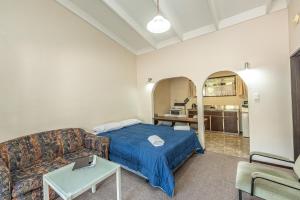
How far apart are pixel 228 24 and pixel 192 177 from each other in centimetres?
339

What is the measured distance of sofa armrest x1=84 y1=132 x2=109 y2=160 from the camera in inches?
110

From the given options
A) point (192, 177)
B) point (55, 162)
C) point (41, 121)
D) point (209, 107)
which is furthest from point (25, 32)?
point (209, 107)

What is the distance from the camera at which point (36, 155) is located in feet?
7.84

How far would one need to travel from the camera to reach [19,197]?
1.72m

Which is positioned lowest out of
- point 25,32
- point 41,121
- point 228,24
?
point 41,121

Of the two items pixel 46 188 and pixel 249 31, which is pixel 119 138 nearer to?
pixel 46 188

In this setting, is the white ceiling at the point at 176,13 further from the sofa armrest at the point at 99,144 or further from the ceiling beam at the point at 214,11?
the sofa armrest at the point at 99,144

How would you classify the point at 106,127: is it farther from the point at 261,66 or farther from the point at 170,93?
the point at 170,93

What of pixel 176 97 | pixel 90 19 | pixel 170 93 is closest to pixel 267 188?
pixel 90 19

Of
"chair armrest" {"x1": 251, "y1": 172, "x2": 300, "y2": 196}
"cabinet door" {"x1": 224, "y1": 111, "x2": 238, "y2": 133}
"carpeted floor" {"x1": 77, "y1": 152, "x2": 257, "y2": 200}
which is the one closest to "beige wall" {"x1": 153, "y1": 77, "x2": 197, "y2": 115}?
"cabinet door" {"x1": 224, "y1": 111, "x2": 238, "y2": 133}

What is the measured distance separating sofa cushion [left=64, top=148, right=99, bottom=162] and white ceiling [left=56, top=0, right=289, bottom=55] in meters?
2.96

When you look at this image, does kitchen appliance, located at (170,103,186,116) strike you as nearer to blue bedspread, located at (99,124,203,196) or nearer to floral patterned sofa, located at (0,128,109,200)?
blue bedspread, located at (99,124,203,196)

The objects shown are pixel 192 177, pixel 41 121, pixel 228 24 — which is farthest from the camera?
pixel 228 24

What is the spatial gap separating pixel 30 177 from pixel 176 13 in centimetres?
397
